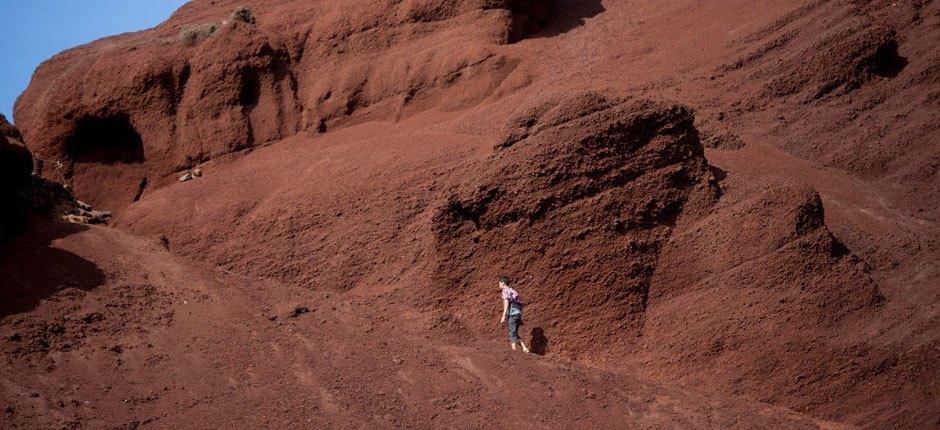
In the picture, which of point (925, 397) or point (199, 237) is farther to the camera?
point (199, 237)

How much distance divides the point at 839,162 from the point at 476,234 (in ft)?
25.3

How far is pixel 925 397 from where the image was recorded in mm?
9648

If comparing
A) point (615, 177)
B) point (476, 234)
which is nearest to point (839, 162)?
point (615, 177)

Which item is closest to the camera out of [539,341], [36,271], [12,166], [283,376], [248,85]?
[283,376]

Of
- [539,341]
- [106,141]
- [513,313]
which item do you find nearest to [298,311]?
[513,313]

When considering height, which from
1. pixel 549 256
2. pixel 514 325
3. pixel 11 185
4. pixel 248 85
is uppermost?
pixel 248 85

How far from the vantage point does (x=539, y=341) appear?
1114 centimetres

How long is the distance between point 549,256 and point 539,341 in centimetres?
111

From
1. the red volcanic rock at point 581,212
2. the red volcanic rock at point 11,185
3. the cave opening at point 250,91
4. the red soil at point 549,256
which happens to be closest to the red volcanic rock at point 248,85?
the cave opening at point 250,91

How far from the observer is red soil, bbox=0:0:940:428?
9.89 meters

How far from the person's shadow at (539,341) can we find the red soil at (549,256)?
39mm

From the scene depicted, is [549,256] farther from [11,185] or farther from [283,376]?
[11,185]

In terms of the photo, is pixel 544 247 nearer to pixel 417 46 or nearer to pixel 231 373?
pixel 231 373

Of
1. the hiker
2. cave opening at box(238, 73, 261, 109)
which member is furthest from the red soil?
cave opening at box(238, 73, 261, 109)
